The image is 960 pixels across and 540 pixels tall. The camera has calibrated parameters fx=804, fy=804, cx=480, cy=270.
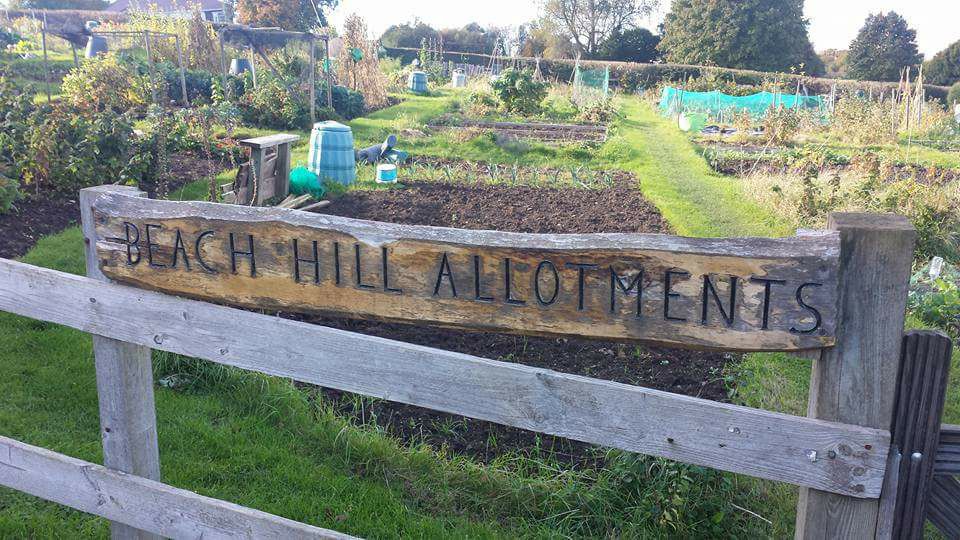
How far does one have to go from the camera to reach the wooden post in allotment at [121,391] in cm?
249

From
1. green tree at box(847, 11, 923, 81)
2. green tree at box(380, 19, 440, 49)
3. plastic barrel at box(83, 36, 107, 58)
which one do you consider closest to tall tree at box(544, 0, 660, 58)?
green tree at box(380, 19, 440, 49)

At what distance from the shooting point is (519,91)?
64.0ft

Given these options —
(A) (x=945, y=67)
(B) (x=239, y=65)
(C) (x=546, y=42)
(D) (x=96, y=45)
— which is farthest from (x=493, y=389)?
(C) (x=546, y=42)

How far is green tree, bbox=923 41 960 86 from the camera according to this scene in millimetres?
36688

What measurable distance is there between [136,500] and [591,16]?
5179 centimetres

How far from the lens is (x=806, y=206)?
9.61 metres

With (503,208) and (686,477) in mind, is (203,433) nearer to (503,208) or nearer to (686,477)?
(686,477)

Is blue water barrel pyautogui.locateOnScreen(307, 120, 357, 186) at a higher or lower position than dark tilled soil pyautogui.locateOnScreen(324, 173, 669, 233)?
higher

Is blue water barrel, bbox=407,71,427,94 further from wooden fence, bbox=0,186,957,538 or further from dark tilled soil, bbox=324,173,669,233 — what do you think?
wooden fence, bbox=0,186,957,538

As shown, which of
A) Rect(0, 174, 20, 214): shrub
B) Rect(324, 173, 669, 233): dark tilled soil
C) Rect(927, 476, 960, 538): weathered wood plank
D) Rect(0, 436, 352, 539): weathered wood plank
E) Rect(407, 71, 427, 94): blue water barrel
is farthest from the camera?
Rect(407, 71, 427, 94): blue water barrel

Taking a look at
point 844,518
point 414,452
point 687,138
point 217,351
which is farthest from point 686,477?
point 687,138

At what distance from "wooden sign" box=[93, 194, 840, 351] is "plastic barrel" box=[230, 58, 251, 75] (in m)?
22.4

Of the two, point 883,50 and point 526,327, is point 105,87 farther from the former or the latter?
point 883,50

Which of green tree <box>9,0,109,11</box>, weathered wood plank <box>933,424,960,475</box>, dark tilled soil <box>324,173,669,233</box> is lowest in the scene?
dark tilled soil <box>324,173,669,233</box>
